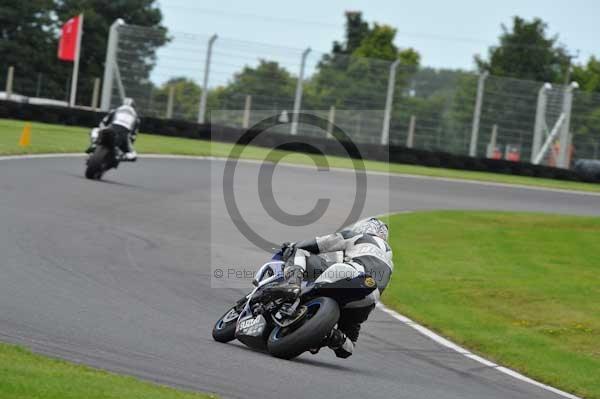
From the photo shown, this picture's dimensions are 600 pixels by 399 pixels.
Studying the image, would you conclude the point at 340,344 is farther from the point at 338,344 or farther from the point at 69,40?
the point at 69,40

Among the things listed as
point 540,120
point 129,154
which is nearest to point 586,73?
point 540,120

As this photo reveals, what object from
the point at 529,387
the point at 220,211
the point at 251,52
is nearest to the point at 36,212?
the point at 220,211

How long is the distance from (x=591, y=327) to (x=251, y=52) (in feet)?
78.0

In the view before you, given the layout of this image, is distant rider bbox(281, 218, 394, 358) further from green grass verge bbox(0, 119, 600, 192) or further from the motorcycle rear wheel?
green grass verge bbox(0, 119, 600, 192)

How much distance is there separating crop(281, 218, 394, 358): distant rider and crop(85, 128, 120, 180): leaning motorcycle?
38.4 feet

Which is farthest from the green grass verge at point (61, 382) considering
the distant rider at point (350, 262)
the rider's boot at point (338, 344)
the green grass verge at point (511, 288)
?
the green grass verge at point (511, 288)

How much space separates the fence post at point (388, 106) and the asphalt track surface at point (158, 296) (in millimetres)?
12315

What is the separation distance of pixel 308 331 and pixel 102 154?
12.8 metres

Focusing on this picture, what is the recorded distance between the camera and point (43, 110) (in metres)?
31.8

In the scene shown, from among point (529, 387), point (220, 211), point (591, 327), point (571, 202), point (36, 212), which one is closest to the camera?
point (529, 387)

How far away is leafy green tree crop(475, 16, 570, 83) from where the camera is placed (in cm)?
6969

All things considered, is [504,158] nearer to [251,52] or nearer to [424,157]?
[424,157]

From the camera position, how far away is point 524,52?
69.7 metres

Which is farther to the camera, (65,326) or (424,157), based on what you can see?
(424,157)
